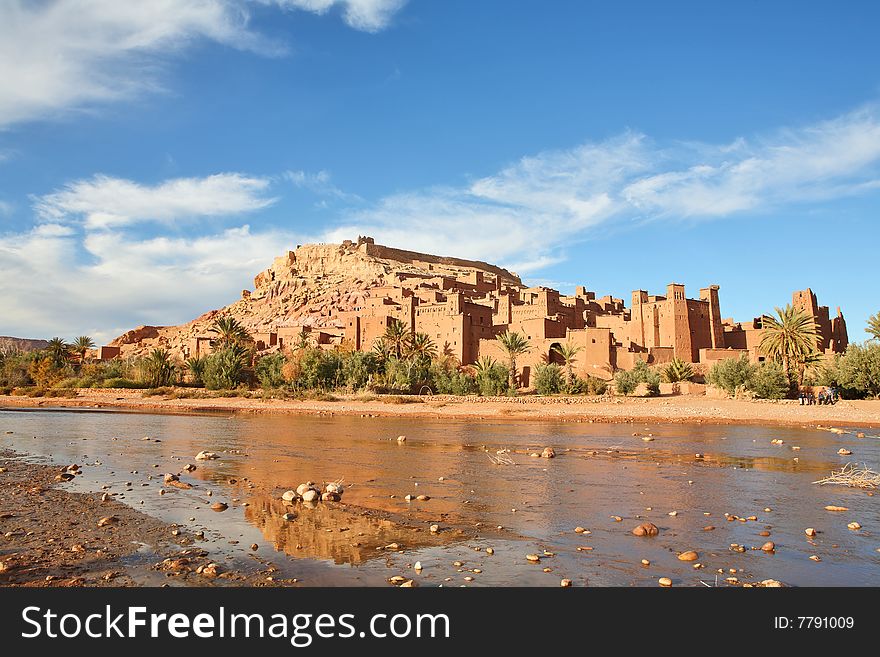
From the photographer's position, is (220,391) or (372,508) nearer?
(372,508)

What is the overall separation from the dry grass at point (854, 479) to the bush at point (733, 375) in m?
28.2

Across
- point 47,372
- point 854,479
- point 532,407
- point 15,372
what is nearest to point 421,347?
point 532,407

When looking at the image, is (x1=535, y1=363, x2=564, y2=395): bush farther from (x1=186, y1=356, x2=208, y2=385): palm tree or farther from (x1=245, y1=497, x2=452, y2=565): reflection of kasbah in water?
(x1=245, y1=497, x2=452, y2=565): reflection of kasbah in water

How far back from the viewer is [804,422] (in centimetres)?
2889

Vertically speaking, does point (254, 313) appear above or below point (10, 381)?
above

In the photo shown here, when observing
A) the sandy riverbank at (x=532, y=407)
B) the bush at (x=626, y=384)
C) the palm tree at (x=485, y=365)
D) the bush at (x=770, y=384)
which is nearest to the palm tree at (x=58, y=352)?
the sandy riverbank at (x=532, y=407)

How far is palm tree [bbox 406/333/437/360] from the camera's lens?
174 feet

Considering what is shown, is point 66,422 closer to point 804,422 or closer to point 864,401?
point 804,422

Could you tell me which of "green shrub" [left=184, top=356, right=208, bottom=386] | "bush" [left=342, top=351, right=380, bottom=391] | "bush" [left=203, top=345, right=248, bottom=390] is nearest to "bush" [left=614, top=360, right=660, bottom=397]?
"bush" [left=342, top=351, right=380, bottom=391]

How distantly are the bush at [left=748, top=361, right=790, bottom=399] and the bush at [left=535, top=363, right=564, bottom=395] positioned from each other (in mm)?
13214

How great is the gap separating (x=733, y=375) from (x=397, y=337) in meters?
28.0
